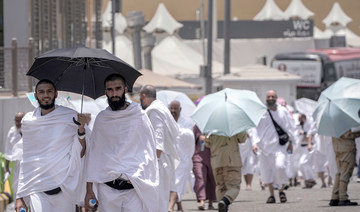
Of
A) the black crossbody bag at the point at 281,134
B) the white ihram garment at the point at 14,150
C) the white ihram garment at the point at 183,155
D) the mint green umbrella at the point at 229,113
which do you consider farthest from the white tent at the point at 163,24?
the mint green umbrella at the point at 229,113

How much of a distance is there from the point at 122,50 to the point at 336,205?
100ft

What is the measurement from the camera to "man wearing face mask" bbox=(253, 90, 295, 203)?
17859mm

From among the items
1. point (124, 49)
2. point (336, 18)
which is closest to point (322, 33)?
point (336, 18)

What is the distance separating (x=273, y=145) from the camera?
18.2 m

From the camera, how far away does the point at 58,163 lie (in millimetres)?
9688

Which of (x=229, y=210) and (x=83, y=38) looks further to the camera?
(x=83, y=38)

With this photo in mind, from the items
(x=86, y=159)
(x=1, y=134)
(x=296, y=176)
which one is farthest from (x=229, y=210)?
(x=296, y=176)

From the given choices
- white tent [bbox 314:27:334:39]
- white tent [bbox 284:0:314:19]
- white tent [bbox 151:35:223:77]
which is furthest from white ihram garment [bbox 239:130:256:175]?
white tent [bbox 284:0:314:19]

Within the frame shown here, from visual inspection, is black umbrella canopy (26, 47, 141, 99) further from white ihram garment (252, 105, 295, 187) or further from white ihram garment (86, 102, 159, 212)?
white ihram garment (252, 105, 295, 187)

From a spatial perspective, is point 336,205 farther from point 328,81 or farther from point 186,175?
point 328,81

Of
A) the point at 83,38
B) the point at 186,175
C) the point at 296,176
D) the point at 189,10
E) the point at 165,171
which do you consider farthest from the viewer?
the point at 189,10

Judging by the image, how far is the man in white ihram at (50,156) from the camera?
9.66 m

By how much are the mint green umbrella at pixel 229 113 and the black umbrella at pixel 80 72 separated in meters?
5.04

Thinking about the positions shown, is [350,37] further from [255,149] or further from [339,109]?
[339,109]
